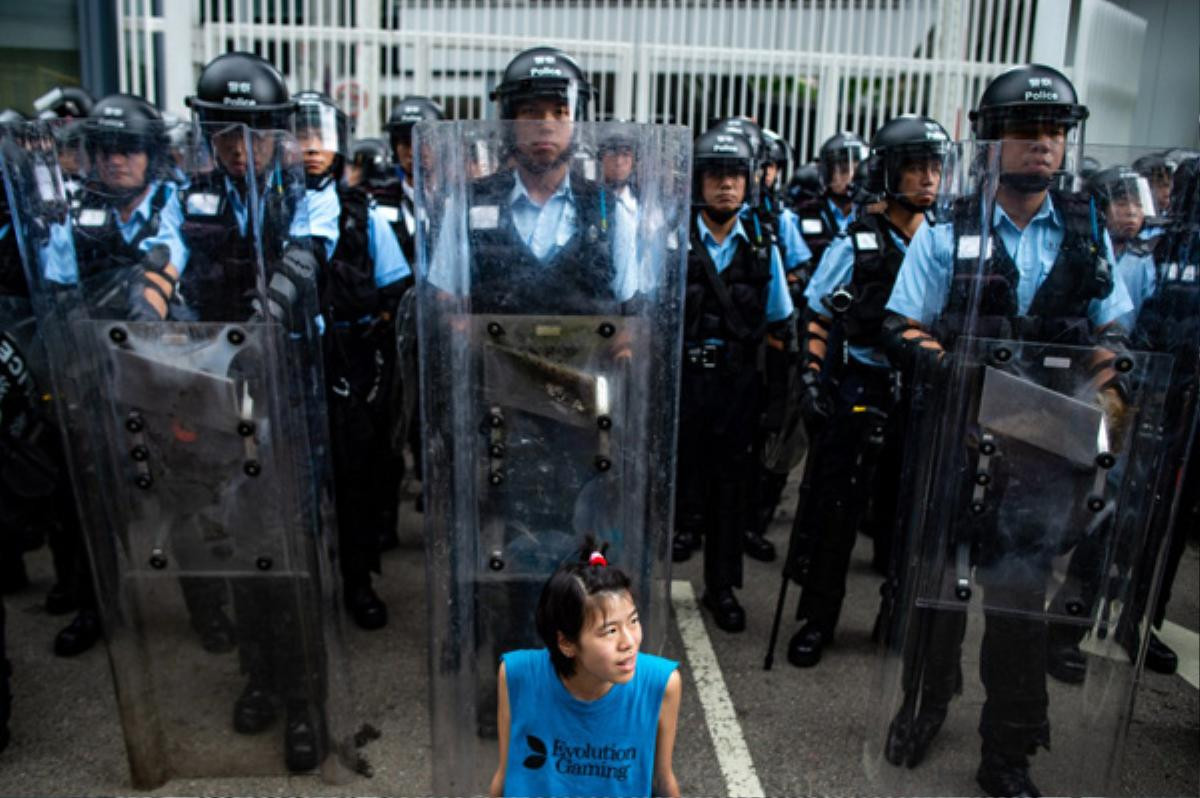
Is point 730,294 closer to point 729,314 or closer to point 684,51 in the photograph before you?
point 729,314

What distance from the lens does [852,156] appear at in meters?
7.26

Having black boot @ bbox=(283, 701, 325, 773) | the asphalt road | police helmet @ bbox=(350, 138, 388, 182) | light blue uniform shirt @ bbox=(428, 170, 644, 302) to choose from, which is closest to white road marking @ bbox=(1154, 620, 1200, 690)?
the asphalt road

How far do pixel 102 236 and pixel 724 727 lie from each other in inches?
99.7

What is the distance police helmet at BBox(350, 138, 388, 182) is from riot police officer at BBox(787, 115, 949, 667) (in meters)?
4.29

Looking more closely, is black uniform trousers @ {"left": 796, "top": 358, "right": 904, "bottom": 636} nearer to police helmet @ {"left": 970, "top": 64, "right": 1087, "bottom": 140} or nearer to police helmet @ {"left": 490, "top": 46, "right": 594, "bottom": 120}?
police helmet @ {"left": 970, "top": 64, "right": 1087, "bottom": 140}

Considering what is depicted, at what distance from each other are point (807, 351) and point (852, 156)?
11.3 feet

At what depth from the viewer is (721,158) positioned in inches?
Result: 172

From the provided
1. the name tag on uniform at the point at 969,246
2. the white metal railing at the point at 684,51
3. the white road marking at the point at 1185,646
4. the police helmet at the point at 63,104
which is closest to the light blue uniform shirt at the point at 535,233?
the name tag on uniform at the point at 969,246

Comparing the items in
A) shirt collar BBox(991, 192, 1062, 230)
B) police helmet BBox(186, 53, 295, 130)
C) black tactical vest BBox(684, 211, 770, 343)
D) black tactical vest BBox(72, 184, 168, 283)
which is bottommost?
black tactical vest BBox(684, 211, 770, 343)

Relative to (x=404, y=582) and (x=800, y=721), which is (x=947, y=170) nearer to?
(x=800, y=721)

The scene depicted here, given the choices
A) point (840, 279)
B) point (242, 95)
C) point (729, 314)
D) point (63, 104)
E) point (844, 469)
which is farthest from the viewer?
point (63, 104)

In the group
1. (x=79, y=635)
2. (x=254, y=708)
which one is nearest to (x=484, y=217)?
(x=254, y=708)

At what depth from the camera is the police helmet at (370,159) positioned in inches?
296

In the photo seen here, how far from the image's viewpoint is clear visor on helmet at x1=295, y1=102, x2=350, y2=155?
442 centimetres
